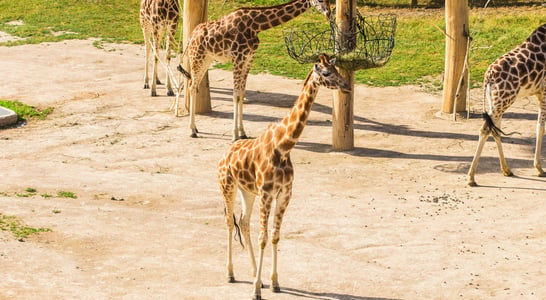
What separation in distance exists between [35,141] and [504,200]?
9460 mm

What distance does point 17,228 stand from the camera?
43.8 ft

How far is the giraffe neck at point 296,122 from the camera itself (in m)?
11.3

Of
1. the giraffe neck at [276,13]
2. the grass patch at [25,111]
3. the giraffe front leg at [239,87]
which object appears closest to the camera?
the giraffe neck at [276,13]

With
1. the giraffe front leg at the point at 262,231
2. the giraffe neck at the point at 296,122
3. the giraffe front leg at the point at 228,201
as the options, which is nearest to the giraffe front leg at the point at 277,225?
the giraffe front leg at the point at 262,231

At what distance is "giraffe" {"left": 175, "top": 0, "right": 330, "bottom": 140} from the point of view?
18.4 meters

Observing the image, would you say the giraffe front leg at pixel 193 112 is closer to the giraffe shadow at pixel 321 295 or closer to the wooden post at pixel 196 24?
the wooden post at pixel 196 24

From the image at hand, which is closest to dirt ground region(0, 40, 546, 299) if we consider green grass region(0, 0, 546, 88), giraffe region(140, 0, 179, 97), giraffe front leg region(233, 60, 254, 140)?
giraffe front leg region(233, 60, 254, 140)

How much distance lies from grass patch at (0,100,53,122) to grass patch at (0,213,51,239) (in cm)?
728

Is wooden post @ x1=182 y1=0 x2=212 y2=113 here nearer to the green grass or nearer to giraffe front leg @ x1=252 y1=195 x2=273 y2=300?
the green grass

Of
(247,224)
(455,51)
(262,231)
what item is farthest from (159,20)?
(262,231)

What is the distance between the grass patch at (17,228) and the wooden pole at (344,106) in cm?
685

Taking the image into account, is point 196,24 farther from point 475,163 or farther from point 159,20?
point 475,163

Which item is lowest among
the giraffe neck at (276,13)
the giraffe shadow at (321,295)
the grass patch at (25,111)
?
the giraffe shadow at (321,295)

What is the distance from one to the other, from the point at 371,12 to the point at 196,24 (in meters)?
10.7
